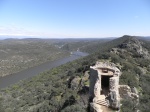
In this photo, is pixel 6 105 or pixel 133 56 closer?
pixel 6 105

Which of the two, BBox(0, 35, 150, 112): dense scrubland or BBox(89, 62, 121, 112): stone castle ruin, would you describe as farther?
BBox(0, 35, 150, 112): dense scrubland

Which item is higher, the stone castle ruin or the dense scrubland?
the stone castle ruin

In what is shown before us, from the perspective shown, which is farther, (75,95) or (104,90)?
(75,95)

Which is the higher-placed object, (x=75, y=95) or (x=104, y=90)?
(x=104, y=90)

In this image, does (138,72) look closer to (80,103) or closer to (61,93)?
(61,93)

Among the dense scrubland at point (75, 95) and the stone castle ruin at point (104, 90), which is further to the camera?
the dense scrubland at point (75, 95)

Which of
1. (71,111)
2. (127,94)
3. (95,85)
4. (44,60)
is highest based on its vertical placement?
(95,85)

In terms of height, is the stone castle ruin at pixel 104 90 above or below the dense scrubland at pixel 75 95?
above

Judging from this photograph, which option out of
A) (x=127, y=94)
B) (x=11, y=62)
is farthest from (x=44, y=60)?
(x=127, y=94)
